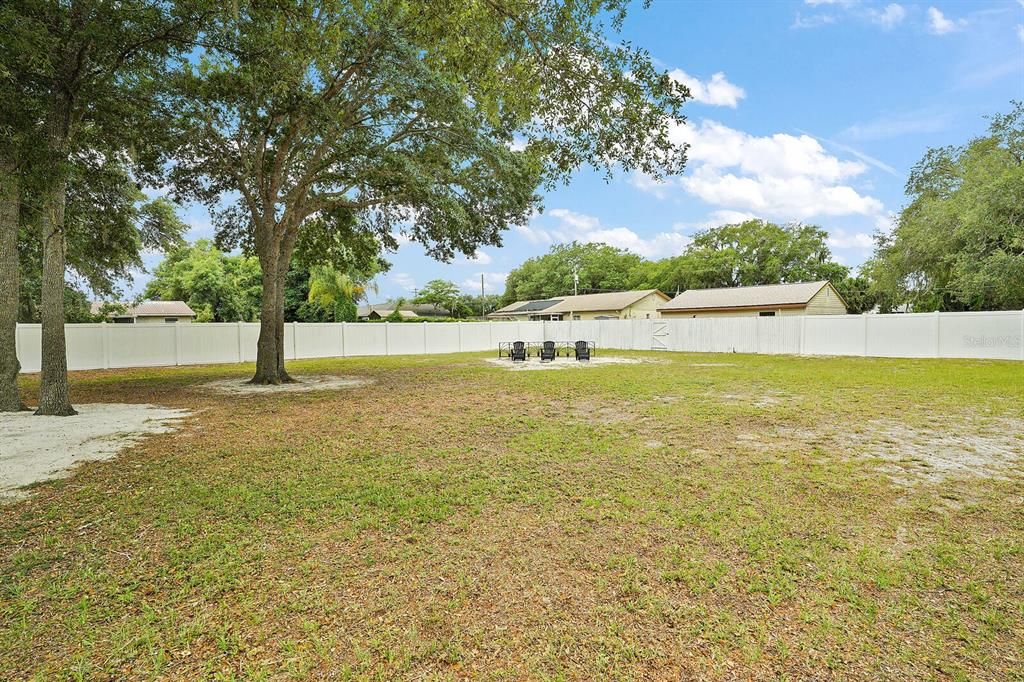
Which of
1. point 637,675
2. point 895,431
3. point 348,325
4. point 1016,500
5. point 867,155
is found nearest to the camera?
point 637,675

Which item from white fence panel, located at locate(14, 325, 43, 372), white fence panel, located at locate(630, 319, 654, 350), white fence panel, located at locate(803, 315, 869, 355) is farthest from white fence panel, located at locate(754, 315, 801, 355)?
white fence panel, located at locate(14, 325, 43, 372)

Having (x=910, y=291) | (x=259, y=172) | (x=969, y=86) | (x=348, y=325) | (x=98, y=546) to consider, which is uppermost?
(x=969, y=86)

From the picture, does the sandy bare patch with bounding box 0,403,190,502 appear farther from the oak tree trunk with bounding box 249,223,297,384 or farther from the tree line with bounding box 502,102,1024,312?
the tree line with bounding box 502,102,1024,312

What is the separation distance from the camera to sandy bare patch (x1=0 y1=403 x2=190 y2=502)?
4893 mm

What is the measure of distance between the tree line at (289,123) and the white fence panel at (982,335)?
571 inches

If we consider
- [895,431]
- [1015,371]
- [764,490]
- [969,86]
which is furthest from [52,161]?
[1015,371]

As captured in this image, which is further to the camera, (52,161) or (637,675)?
(52,161)

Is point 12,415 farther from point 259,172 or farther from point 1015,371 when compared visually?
point 1015,371

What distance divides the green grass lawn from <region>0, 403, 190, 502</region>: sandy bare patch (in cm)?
37

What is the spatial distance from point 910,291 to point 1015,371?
12011 mm

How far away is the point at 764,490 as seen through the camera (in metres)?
4.11

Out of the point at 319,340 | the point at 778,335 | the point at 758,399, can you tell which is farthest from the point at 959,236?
the point at 319,340

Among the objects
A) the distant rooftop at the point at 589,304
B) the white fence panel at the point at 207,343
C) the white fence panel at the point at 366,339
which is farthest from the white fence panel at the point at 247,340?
the distant rooftop at the point at 589,304

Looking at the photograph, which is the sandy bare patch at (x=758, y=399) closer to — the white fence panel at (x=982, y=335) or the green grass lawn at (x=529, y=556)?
the green grass lawn at (x=529, y=556)
